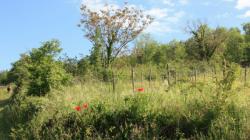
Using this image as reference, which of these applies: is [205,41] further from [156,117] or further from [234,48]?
[156,117]

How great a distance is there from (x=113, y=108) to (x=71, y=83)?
996 centimetres

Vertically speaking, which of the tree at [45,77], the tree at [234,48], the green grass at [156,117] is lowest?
the green grass at [156,117]

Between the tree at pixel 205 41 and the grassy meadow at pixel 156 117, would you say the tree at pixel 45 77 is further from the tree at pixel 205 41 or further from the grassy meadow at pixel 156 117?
the tree at pixel 205 41

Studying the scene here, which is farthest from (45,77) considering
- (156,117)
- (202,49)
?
(202,49)

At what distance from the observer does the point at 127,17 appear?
42.2 m

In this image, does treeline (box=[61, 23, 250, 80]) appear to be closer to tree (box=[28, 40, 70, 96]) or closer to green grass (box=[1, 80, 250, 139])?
tree (box=[28, 40, 70, 96])

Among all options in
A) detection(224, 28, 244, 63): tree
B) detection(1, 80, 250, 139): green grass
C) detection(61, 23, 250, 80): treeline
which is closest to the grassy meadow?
detection(1, 80, 250, 139): green grass

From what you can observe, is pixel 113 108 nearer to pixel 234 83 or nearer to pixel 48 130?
pixel 48 130

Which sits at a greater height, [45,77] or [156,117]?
[45,77]

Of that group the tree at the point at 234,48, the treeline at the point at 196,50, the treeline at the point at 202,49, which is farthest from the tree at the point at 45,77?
the tree at the point at 234,48

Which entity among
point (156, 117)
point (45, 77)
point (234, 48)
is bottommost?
point (156, 117)

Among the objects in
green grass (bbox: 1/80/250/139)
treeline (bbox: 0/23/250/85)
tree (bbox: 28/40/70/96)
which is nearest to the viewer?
green grass (bbox: 1/80/250/139)

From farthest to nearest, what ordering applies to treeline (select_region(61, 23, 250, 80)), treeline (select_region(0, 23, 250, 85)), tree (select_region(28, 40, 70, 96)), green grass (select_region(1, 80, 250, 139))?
treeline (select_region(61, 23, 250, 80)) < treeline (select_region(0, 23, 250, 85)) < tree (select_region(28, 40, 70, 96)) < green grass (select_region(1, 80, 250, 139))

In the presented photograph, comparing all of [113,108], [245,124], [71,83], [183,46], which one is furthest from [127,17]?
[245,124]
